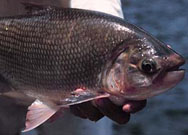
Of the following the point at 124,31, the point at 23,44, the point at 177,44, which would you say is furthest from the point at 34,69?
the point at 177,44

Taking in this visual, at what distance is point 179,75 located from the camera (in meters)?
1.42

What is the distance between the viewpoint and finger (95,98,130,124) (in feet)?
5.27

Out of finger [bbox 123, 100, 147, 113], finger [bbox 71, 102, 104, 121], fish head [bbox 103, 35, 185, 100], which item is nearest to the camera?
fish head [bbox 103, 35, 185, 100]

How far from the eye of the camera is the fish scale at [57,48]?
156 cm

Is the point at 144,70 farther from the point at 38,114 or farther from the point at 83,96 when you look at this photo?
the point at 38,114

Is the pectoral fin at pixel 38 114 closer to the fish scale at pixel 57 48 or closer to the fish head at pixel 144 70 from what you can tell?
the fish scale at pixel 57 48

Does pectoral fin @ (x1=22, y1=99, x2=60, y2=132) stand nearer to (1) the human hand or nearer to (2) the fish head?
(1) the human hand

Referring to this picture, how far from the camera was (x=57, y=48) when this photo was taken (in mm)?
1652

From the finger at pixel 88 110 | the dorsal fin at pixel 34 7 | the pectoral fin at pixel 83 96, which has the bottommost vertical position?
the finger at pixel 88 110

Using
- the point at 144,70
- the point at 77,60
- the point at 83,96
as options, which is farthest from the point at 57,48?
the point at 144,70

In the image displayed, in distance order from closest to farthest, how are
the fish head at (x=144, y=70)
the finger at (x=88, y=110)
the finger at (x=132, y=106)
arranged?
the fish head at (x=144, y=70) → the finger at (x=132, y=106) → the finger at (x=88, y=110)

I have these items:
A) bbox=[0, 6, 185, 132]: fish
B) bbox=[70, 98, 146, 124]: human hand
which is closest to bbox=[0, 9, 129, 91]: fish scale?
bbox=[0, 6, 185, 132]: fish

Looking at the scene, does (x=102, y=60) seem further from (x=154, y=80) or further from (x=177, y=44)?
(x=177, y=44)

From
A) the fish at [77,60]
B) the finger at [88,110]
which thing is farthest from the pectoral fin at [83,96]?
the finger at [88,110]
